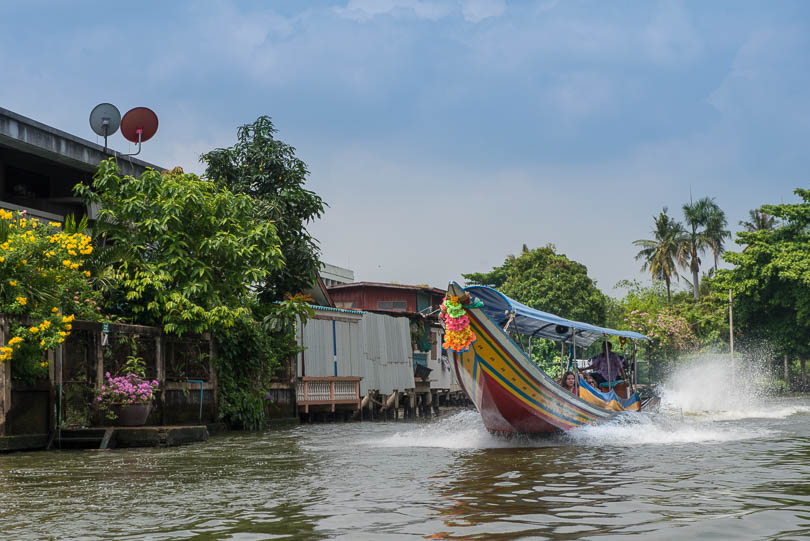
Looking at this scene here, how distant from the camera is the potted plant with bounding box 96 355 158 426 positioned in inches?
602

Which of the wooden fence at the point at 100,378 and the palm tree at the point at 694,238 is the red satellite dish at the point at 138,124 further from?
the palm tree at the point at 694,238

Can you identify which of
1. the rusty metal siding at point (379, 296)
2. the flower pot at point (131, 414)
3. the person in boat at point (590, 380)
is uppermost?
the rusty metal siding at point (379, 296)

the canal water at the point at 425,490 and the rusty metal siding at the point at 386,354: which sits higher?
the rusty metal siding at the point at 386,354

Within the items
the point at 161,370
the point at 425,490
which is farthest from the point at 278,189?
the point at 425,490

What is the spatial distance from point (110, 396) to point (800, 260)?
37.7 meters

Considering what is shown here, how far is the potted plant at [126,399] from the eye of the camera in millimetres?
15289

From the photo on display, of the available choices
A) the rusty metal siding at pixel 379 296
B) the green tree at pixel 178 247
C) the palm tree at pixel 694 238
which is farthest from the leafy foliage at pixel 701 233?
the green tree at pixel 178 247

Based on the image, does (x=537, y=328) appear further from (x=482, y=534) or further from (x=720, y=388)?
(x=720, y=388)

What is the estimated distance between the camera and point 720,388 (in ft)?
144

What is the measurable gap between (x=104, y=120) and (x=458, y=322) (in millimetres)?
11943

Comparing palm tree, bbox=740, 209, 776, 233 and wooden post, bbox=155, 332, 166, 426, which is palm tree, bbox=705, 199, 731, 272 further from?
wooden post, bbox=155, 332, 166, 426

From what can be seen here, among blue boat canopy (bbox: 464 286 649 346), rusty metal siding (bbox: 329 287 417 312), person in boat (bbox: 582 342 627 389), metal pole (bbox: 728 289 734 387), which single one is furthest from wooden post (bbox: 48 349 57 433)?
metal pole (bbox: 728 289 734 387)

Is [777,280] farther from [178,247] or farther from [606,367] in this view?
[178,247]

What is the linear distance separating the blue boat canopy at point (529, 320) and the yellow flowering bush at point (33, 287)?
21.5 ft
